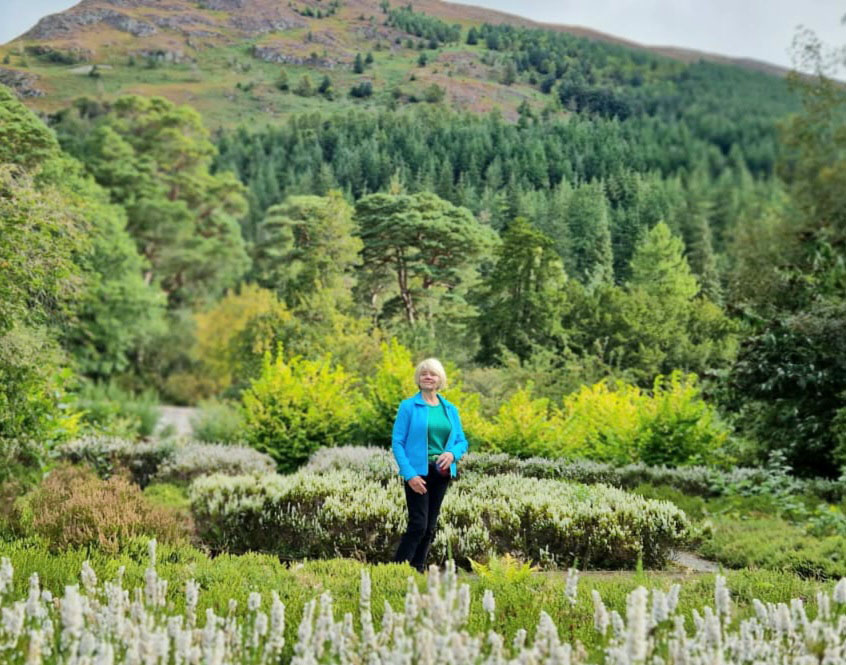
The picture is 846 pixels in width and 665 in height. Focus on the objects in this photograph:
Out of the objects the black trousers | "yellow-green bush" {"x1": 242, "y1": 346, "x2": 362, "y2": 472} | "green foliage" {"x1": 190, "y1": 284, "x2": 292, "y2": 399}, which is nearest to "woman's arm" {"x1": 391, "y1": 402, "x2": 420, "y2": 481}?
the black trousers

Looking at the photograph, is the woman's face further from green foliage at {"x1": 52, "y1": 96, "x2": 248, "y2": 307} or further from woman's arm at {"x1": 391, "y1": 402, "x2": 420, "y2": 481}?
green foliage at {"x1": 52, "y1": 96, "x2": 248, "y2": 307}

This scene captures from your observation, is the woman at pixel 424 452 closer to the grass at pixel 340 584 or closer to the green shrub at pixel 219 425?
the grass at pixel 340 584

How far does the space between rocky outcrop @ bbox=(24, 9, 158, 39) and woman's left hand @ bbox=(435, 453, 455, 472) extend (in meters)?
9.95

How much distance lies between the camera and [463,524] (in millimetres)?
6516

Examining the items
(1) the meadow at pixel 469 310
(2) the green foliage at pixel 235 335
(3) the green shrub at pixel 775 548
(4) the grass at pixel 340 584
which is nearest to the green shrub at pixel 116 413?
(1) the meadow at pixel 469 310

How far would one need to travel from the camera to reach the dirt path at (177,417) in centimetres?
1712

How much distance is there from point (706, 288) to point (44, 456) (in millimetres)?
8912

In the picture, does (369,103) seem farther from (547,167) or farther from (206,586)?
(206,586)

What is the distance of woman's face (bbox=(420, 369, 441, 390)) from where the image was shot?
5.55m

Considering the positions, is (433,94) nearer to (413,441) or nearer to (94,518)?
(413,441)

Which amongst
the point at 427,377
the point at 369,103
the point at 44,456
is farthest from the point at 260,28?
the point at 427,377

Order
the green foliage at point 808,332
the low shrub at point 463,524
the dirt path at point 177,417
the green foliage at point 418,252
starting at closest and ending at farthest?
the low shrub at point 463,524 < the green foliage at point 808,332 < the green foliage at point 418,252 < the dirt path at point 177,417

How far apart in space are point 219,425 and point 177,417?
6.21m

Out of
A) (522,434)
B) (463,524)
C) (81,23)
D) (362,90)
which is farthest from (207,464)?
(81,23)
